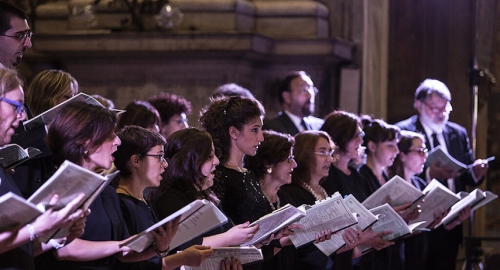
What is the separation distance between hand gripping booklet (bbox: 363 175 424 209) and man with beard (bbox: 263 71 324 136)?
5.16 ft

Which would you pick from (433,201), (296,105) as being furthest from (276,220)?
(296,105)

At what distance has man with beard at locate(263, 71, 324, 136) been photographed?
7809 mm

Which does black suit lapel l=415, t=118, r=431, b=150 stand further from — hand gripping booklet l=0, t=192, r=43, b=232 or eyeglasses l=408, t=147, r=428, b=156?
hand gripping booklet l=0, t=192, r=43, b=232

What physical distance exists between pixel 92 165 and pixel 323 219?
5.35 ft

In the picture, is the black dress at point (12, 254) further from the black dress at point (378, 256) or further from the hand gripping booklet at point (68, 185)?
A: the black dress at point (378, 256)

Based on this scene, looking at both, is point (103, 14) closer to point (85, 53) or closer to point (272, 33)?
point (85, 53)


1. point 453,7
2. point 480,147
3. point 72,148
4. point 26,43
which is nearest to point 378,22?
point 453,7

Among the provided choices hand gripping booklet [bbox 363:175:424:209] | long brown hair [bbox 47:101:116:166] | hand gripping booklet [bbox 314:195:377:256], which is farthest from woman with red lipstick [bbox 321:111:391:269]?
long brown hair [bbox 47:101:116:166]

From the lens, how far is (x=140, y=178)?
4.54 m

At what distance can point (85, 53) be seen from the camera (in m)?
8.43

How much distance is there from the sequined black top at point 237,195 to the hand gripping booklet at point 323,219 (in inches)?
9.3

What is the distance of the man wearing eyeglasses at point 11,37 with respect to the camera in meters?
4.87

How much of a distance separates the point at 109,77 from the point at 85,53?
297mm

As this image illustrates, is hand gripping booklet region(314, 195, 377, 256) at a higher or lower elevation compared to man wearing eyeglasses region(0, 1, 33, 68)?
lower
